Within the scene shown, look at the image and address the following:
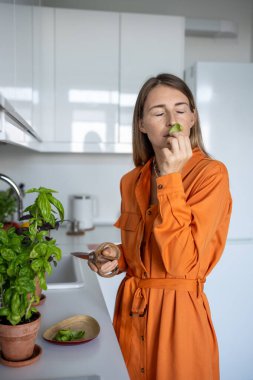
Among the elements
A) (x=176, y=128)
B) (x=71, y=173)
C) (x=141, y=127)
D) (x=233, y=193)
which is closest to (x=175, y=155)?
(x=176, y=128)

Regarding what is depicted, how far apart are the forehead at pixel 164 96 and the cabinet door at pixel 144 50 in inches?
48.0

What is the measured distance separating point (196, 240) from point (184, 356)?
1.17 feet

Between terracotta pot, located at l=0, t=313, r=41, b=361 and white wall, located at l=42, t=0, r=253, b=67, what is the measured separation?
246 cm

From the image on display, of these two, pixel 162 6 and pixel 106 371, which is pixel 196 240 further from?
pixel 162 6

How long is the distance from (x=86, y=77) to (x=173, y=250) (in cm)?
162

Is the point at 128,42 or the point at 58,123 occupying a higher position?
the point at 128,42

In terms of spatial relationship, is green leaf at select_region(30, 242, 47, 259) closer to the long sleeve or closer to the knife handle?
the long sleeve

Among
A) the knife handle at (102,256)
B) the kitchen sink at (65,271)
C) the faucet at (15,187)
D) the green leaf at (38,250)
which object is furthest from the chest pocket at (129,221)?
the green leaf at (38,250)

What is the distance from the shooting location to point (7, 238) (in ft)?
2.67

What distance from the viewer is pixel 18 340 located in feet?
2.68

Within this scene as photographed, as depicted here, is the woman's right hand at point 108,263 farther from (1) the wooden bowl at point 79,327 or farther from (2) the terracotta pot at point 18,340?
(2) the terracotta pot at point 18,340

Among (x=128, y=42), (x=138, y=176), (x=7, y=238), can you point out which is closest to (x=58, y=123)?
(x=128, y=42)

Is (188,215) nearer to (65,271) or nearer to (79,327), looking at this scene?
(79,327)

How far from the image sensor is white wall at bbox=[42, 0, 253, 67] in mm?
2877
